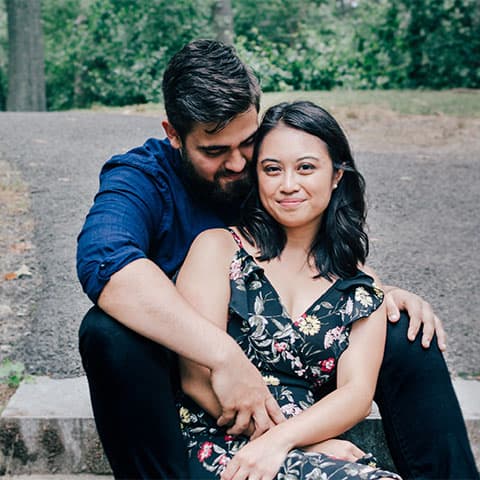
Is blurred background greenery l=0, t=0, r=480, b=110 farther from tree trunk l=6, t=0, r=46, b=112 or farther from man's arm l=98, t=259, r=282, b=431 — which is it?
man's arm l=98, t=259, r=282, b=431

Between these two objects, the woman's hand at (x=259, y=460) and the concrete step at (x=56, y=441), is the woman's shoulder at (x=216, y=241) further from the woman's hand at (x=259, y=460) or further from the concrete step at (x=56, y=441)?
the concrete step at (x=56, y=441)

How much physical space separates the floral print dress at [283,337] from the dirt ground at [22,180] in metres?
1.14

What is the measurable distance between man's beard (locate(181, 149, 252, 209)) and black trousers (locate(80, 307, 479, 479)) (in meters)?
0.55

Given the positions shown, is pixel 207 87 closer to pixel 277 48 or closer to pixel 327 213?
pixel 327 213

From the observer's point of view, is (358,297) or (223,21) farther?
(223,21)

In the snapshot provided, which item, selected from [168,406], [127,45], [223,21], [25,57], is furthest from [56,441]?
[25,57]

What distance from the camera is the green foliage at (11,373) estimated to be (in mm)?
3174

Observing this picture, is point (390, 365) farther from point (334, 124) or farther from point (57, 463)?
point (57, 463)

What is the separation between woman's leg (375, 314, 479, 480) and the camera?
2312 mm

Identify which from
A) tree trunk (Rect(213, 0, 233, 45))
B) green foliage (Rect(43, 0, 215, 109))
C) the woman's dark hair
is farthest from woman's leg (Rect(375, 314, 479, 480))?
tree trunk (Rect(213, 0, 233, 45))

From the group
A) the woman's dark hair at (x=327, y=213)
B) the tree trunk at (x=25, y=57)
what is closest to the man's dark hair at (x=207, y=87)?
the woman's dark hair at (x=327, y=213)

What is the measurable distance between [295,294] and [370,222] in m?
3.41

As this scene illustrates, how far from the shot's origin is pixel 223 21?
12156 millimetres

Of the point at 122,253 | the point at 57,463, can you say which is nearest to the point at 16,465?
the point at 57,463
